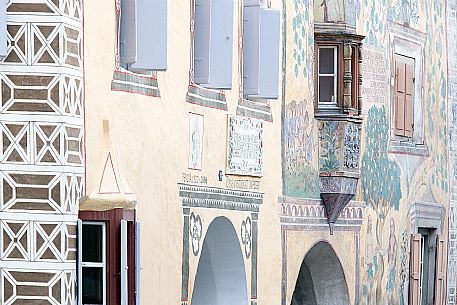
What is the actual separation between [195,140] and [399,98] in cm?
756

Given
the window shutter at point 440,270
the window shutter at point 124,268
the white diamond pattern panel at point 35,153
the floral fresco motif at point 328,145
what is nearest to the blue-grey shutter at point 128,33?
the white diamond pattern panel at point 35,153

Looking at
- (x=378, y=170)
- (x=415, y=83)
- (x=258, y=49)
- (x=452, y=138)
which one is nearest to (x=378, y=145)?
(x=378, y=170)

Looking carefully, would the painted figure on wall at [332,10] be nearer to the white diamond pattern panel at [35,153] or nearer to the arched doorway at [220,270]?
the arched doorway at [220,270]

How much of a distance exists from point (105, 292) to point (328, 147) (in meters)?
7.59

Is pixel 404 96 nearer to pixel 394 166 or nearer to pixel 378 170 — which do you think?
pixel 394 166

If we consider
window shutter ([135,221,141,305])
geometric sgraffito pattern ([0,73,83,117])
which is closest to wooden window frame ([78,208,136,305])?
window shutter ([135,221,141,305])

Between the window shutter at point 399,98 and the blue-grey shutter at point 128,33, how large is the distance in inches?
372

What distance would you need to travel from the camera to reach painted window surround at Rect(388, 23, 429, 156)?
23719mm

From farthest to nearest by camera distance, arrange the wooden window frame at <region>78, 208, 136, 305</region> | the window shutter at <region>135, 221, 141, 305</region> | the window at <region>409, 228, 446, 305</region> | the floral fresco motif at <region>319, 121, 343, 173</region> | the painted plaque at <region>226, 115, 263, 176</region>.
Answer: the window at <region>409, 228, 446, 305</region> → the floral fresco motif at <region>319, 121, 343, 173</region> → the painted plaque at <region>226, 115, 263, 176</region> → the window shutter at <region>135, 221, 141, 305</region> → the wooden window frame at <region>78, 208, 136, 305</region>

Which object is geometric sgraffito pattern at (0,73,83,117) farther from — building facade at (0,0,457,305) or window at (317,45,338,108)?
window at (317,45,338,108)

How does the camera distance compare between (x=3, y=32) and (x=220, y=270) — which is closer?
(x=3, y=32)

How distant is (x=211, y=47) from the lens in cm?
1686

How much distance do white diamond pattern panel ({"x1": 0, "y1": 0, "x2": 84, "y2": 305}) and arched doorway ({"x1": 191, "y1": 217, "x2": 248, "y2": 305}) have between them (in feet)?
15.2

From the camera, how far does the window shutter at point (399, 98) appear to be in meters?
23.9
